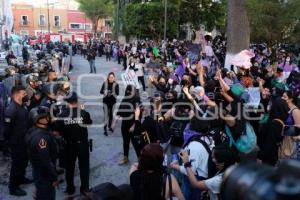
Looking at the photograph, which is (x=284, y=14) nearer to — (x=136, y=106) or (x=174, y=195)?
(x=136, y=106)

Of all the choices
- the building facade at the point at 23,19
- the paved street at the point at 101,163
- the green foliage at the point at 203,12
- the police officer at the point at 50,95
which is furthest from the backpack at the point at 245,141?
the building facade at the point at 23,19

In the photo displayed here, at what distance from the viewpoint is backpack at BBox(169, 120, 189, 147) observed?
5.63m

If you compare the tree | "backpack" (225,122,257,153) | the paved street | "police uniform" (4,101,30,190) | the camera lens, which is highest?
the tree

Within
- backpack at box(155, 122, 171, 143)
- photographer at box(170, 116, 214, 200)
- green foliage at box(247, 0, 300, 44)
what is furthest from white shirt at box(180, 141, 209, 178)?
green foliage at box(247, 0, 300, 44)

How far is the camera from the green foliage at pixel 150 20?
1181 inches

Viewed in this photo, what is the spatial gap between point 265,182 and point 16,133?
18.1 feet

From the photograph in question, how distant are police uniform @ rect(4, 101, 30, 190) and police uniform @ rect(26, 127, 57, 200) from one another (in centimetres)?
141

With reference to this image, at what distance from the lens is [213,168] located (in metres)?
4.23

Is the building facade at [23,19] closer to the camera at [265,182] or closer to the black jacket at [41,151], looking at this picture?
the black jacket at [41,151]

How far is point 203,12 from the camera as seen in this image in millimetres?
33875

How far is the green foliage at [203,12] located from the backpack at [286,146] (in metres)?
28.5

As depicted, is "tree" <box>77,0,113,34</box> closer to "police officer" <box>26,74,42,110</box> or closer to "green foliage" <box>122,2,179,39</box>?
"green foliage" <box>122,2,179,39</box>

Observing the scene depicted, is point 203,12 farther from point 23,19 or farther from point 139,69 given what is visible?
point 23,19

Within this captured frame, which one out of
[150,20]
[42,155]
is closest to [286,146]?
[42,155]
